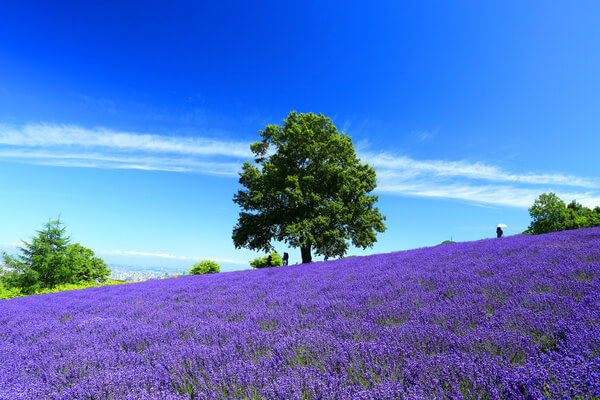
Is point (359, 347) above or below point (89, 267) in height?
below

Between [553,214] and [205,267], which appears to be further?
[553,214]

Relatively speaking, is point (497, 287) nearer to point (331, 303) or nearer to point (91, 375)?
point (331, 303)

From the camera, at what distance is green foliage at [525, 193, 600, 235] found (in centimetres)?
3609

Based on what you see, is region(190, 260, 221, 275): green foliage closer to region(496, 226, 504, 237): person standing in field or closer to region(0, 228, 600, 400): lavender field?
region(0, 228, 600, 400): lavender field

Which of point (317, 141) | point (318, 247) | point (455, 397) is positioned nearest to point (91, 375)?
point (455, 397)

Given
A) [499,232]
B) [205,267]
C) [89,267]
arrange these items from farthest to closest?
[89,267] → [205,267] → [499,232]

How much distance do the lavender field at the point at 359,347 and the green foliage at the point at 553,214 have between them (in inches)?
1657

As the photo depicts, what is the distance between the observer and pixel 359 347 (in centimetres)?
256

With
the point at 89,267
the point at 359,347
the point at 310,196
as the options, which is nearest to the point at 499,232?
the point at 310,196

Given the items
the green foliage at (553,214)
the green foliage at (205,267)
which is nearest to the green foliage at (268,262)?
the green foliage at (205,267)

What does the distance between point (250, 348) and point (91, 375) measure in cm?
154

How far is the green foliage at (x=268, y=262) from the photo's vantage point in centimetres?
2309

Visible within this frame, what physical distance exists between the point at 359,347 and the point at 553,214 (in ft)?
158

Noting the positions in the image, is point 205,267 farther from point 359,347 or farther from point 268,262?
point 359,347
